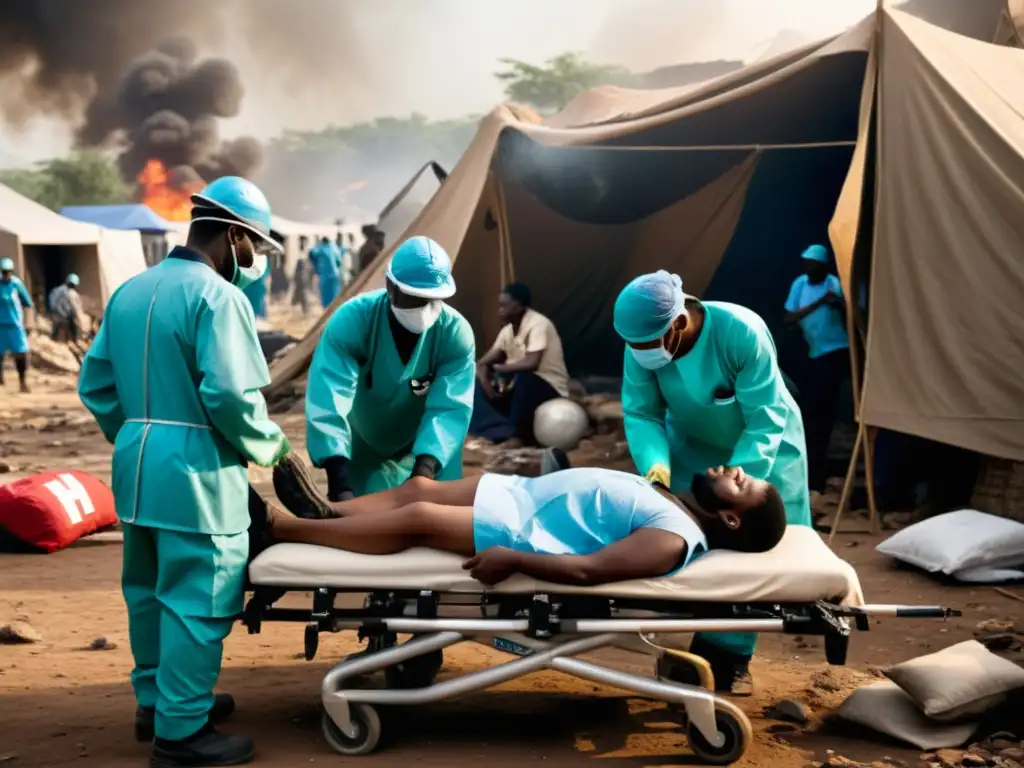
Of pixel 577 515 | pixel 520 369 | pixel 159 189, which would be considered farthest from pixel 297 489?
pixel 159 189

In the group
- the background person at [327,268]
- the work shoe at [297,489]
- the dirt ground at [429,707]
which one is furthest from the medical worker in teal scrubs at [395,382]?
the background person at [327,268]

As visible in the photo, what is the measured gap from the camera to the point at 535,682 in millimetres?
4020

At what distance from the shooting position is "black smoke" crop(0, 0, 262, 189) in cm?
4347

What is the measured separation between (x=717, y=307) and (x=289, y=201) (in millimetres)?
53413

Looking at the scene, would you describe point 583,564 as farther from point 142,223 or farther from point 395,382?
point 142,223

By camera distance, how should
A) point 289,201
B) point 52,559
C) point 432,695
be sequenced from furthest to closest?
point 289,201 < point 52,559 < point 432,695

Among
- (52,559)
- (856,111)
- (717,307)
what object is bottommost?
(52,559)

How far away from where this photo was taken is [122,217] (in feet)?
74.5

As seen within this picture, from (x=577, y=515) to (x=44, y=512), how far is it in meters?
3.55

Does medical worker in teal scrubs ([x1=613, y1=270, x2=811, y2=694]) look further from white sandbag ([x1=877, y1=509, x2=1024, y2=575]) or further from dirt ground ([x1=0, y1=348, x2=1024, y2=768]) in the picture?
white sandbag ([x1=877, y1=509, x2=1024, y2=575])

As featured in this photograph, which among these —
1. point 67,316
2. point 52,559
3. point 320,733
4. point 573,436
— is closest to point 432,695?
point 320,733

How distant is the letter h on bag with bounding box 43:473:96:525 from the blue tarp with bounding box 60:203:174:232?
56.2 feet

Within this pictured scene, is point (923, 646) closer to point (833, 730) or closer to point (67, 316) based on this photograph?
point (833, 730)

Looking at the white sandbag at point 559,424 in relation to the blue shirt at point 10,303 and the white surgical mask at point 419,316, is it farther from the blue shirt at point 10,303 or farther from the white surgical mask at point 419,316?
the blue shirt at point 10,303
